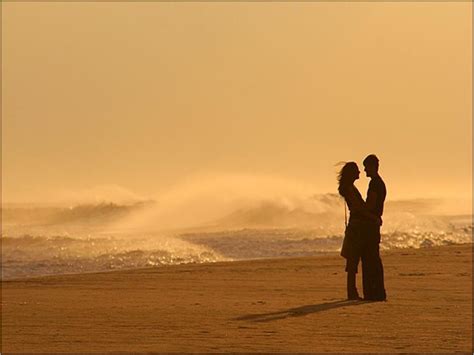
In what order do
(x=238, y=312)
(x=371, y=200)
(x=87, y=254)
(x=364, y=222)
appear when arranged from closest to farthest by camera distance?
(x=238, y=312)
(x=371, y=200)
(x=364, y=222)
(x=87, y=254)

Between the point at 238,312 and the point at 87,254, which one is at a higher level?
the point at 87,254

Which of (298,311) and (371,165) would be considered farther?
(371,165)

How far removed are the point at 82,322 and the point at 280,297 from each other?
3597mm

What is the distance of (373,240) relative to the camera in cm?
1459

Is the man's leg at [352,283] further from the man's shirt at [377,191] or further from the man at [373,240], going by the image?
the man's shirt at [377,191]

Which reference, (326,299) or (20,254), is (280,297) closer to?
(326,299)

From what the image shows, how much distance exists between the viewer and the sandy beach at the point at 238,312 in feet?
34.4

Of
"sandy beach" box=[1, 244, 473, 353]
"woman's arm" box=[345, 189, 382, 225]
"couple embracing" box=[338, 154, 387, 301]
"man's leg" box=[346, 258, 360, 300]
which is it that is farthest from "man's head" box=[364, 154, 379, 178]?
"sandy beach" box=[1, 244, 473, 353]

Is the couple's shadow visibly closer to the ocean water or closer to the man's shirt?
the man's shirt

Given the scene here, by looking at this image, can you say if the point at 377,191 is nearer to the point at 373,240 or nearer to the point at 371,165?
the point at 371,165

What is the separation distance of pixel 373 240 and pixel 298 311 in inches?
82.0

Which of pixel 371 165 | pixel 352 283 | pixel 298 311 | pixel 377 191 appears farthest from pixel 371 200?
pixel 298 311

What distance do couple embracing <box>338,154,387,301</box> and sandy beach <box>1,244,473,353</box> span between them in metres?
0.42

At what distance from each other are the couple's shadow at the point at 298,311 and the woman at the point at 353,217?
637 mm
